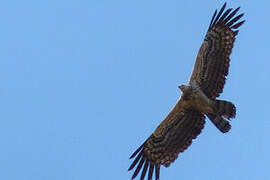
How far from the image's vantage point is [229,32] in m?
13.6

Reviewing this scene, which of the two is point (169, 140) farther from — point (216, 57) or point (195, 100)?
point (216, 57)

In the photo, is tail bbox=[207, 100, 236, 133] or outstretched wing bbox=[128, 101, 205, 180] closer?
tail bbox=[207, 100, 236, 133]

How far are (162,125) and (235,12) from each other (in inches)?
141

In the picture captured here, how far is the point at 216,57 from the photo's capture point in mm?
13453

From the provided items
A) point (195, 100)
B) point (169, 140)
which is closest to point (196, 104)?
point (195, 100)

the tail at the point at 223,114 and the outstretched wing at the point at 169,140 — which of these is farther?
the outstretched wing at the point at 169,140

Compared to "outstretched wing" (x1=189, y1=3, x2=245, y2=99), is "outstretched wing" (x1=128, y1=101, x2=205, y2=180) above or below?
below

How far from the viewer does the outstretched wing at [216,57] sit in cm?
1340

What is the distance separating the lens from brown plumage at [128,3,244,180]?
13.4 metres

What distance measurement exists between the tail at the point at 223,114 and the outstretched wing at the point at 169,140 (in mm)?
593

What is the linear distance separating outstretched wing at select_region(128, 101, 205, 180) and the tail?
0.59m

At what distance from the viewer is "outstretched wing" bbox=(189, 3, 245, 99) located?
13398 mm

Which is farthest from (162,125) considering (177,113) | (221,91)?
(221,91)

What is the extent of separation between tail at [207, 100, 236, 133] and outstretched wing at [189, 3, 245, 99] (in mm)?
452
